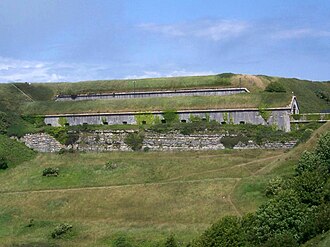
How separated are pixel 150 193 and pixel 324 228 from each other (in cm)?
1791

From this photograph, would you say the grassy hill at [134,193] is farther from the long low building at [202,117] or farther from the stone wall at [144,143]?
the long low building at [202,117]

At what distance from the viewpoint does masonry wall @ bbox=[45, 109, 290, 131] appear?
168 ft

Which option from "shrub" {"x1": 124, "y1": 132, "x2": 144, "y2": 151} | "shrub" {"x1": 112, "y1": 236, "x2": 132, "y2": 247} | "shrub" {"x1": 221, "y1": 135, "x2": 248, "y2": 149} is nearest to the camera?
"shrub" {"x1": 112, "y1": 236, "x2": 132, "y2": 247}

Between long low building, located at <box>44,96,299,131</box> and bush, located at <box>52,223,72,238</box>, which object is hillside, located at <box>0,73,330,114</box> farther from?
bush, located at <box>52,223,72,238</box>

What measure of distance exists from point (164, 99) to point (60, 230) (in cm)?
2718

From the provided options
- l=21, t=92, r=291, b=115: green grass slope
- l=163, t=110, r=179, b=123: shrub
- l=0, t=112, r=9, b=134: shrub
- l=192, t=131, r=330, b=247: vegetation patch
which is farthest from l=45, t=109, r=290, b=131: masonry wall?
l=192, t=131, r=330, b=247: vegetation patch

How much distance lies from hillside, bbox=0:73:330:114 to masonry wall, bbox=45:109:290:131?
0.98 m

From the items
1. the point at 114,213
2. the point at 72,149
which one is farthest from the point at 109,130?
the point at 114,213

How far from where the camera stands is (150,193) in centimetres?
3797

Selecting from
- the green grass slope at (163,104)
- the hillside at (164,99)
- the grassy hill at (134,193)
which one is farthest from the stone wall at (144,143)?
the hillside at (164,99)

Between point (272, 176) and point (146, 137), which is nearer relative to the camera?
point (272, 176)

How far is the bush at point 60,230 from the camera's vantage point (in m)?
33.6

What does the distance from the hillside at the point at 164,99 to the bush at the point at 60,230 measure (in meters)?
24.1

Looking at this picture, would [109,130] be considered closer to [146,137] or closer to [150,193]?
[146,137]
